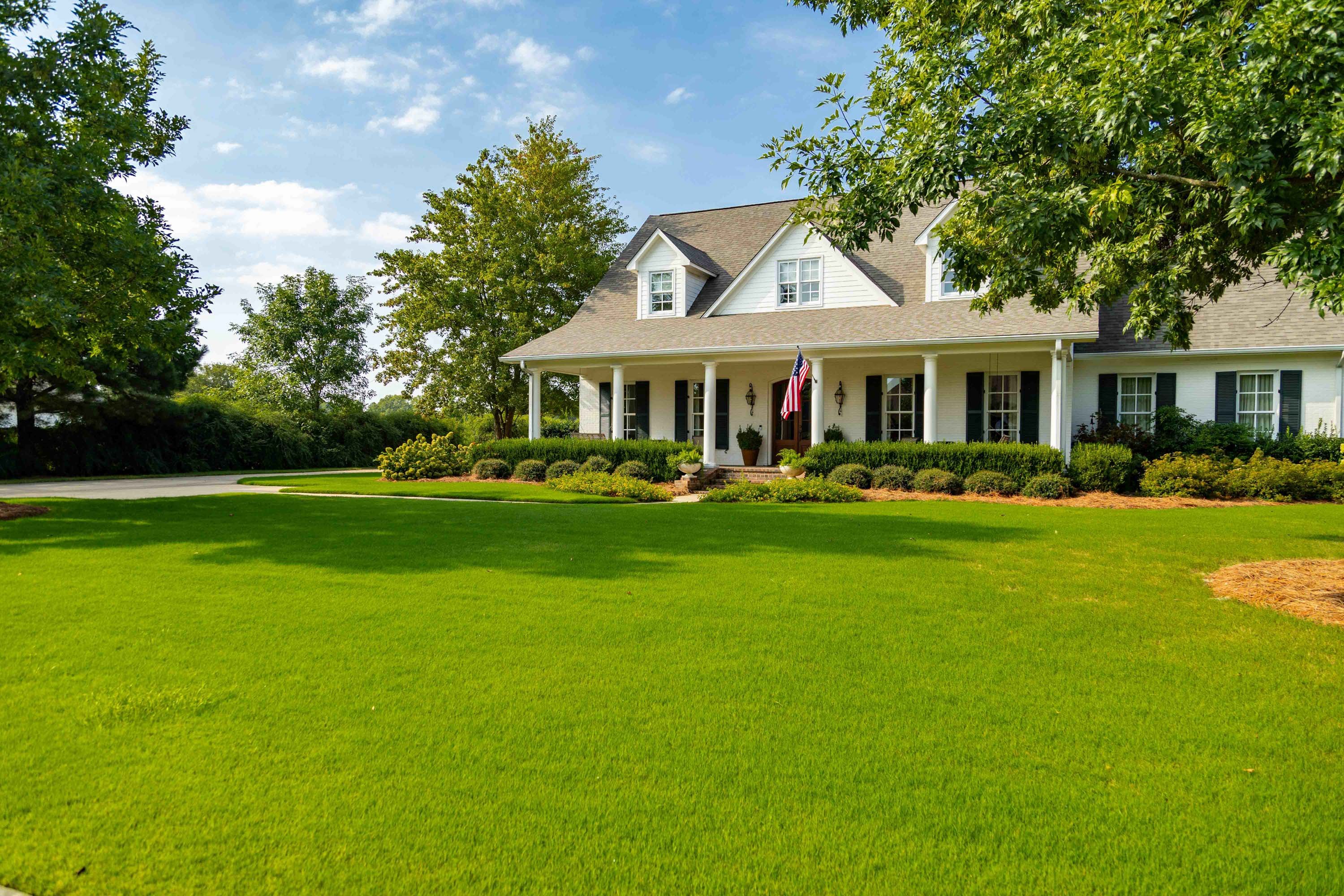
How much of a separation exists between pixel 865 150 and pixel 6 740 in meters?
8.20

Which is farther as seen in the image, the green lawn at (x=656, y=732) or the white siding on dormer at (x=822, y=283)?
the white siding on dormer at (x=822, y=283)

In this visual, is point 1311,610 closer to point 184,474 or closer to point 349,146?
point 349,146

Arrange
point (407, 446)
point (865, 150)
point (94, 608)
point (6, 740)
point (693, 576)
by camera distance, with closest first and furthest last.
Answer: point (6, 740) < point (94, 608) < point (693, 576) < point (865, 150) < point (407, 446)

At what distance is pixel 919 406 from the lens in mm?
19969

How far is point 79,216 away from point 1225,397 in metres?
23.5

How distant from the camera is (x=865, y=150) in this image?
26.0 ft

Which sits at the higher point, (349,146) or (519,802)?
(349,146)

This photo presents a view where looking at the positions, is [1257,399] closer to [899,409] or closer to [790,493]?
[899,409]

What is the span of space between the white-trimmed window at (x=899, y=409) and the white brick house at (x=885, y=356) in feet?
0.13

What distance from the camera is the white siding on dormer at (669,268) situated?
894 inches

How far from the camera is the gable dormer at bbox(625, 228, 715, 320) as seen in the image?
74.4 feet

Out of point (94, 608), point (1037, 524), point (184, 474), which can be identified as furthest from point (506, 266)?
point (94, 608)

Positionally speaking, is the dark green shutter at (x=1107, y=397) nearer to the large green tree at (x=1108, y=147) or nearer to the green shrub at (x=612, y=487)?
the large green tree at (x=1108, y=147)

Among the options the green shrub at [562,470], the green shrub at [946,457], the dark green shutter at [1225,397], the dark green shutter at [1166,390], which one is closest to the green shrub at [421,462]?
the green shrub at [562,470]
